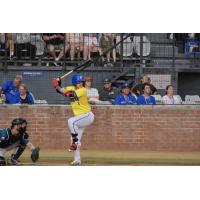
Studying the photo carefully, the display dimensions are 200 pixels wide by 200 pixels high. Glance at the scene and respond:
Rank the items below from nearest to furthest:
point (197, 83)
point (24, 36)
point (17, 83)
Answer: point (17, 83), point (24, 36), point (197, 83)

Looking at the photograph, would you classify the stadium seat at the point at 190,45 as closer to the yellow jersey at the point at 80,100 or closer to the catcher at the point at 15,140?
the yellow jersey at the point at 80,100

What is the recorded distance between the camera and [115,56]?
897 inches

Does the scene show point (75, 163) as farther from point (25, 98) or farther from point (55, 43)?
point (55, 43)

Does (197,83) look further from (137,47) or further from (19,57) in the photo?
→ (19,57)

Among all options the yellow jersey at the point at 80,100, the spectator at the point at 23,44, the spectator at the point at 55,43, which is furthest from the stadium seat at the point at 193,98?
the yellow jersey at the point at 80,100

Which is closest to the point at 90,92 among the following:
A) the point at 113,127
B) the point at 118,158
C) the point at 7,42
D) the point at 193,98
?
the point at 113,127

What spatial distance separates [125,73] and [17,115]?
3.79 metres

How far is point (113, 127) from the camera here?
2062cm

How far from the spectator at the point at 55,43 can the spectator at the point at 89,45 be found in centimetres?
58

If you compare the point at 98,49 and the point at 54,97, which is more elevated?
the point at 98,49

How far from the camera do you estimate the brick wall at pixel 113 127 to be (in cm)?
2056

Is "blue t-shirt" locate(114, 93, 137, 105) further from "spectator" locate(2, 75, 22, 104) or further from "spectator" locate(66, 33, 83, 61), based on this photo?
"spectator" locate(2, 75, 22, 104)

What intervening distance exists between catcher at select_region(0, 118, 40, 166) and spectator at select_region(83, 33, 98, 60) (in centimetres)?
662
